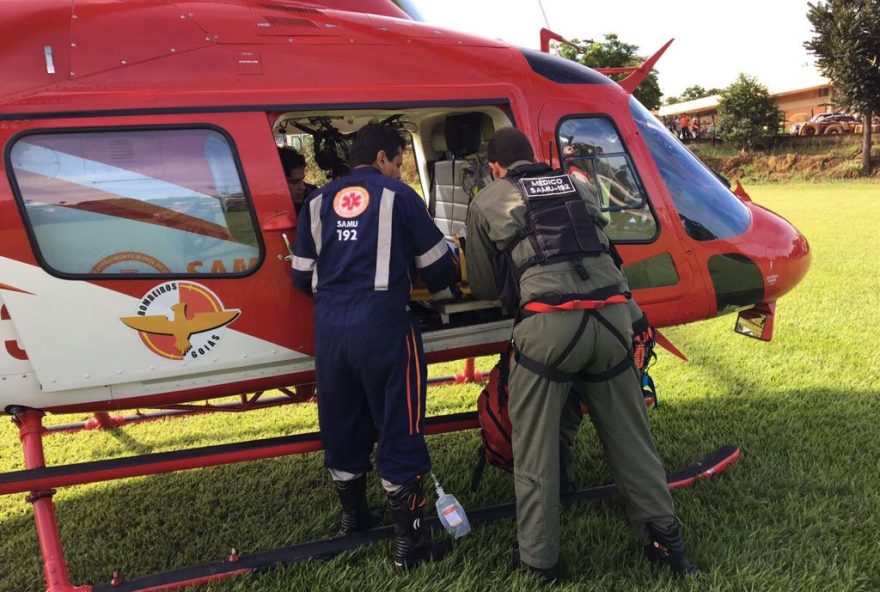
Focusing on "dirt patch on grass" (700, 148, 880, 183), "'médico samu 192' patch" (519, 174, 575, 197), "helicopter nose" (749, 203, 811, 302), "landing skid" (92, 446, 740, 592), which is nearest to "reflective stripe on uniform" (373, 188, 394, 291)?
"'médico samu 192' patch" (519, 174, 575, 197)

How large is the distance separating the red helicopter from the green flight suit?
0.59m

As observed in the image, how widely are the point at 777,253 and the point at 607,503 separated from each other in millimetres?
1894

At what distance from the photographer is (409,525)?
9.89 feet

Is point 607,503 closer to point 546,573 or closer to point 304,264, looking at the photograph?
point 546,573

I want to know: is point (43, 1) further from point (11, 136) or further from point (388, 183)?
point (388, 183)

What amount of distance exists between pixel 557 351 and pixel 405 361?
2.26ft

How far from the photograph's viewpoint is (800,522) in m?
3.28

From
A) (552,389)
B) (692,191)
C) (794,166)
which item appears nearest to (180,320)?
(552,389)

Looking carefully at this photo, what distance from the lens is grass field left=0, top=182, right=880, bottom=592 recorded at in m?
2.96

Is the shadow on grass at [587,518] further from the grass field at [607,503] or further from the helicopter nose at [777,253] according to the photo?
the helicopter nose at [777,253]

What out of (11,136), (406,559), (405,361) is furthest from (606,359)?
(11,136)

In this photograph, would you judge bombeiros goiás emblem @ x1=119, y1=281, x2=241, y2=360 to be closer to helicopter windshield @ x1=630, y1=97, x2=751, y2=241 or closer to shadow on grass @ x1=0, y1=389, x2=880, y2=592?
shadow on grass @ x1=0, y1=389, x2=880, y2=592

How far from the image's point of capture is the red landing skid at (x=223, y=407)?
3922mm

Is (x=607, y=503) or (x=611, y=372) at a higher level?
(x=611, y=372)
